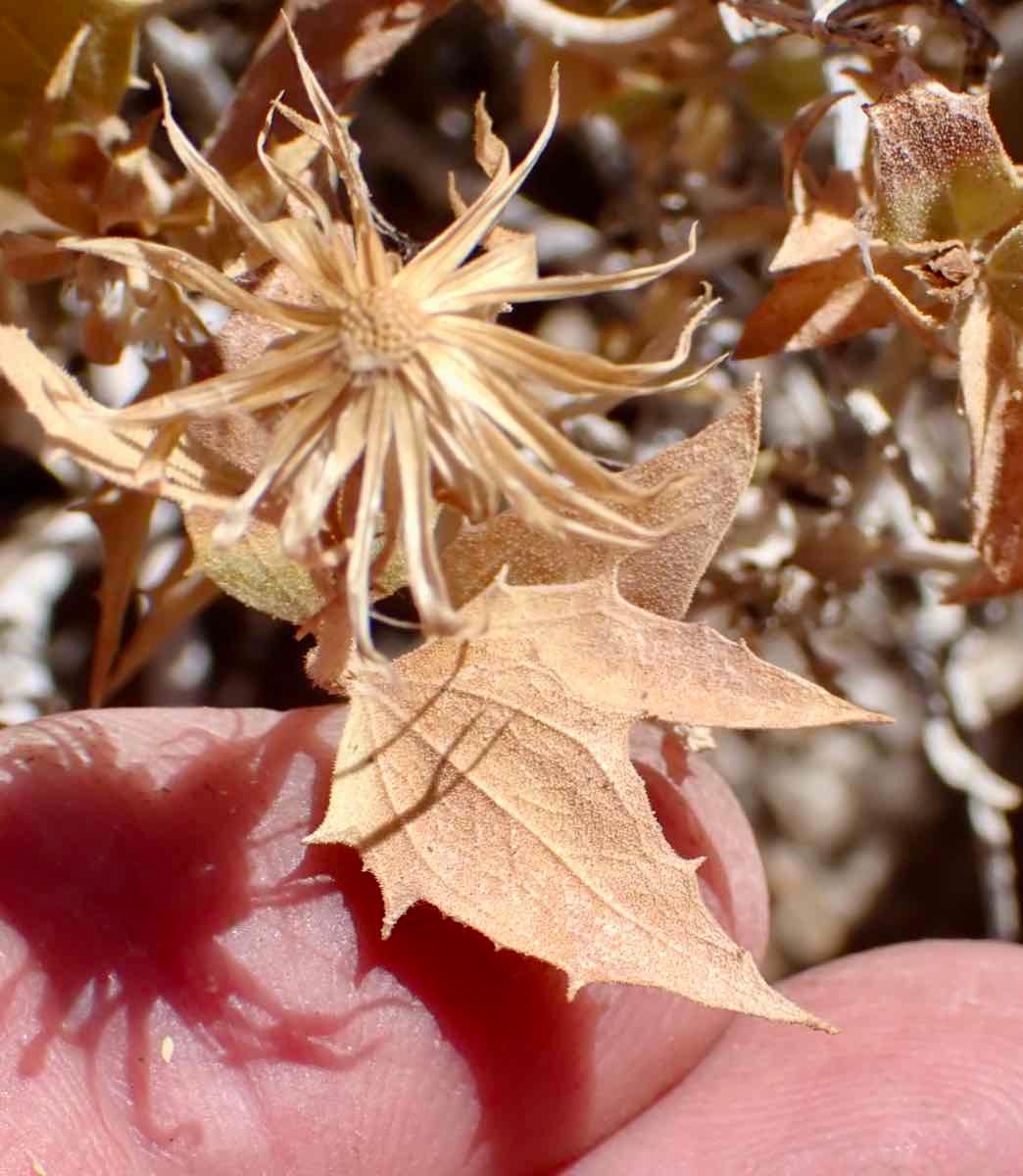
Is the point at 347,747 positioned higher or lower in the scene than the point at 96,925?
higher

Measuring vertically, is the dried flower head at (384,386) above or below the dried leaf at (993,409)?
above

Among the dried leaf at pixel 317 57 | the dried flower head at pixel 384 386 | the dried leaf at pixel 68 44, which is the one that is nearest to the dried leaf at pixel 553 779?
the dried flower head at pixel 384 386

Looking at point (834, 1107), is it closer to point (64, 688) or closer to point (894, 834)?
point (894, 834)

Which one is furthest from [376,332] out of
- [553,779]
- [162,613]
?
[162,613]

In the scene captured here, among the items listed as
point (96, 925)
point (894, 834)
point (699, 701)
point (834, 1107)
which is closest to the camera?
point (699, 701)

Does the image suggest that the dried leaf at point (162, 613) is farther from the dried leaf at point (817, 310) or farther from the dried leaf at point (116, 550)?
the dried leaf at point (817, 310)

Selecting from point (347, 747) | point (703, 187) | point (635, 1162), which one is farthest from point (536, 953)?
point (703, 187)

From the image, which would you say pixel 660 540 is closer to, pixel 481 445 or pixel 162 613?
pixel 481 445
